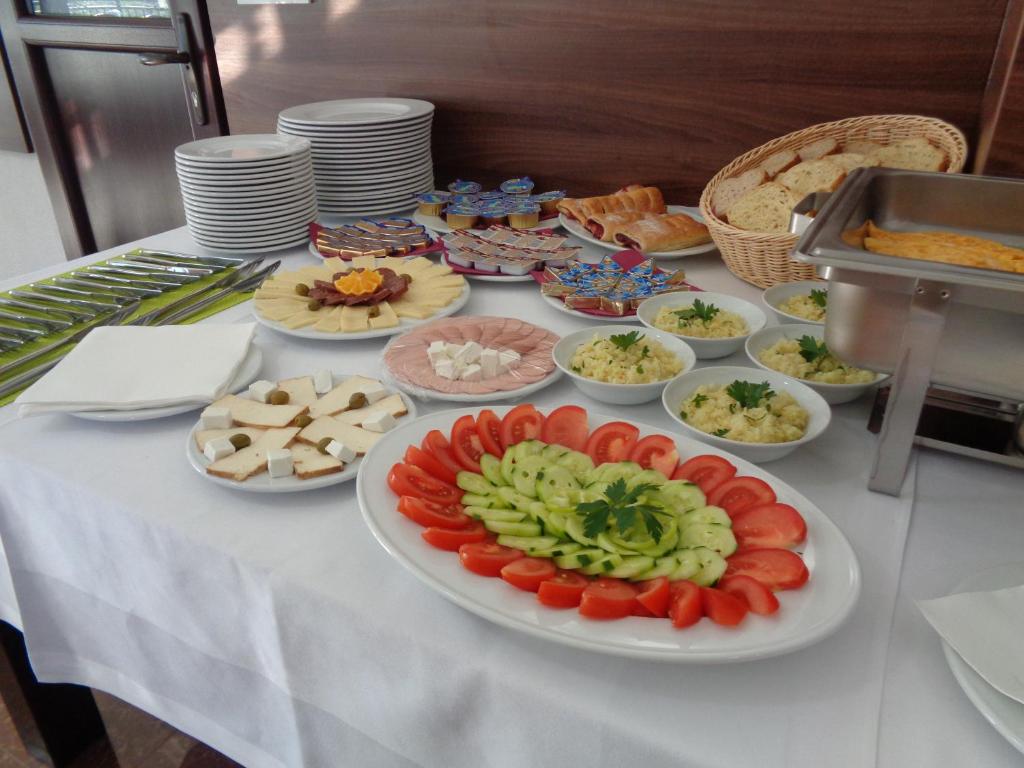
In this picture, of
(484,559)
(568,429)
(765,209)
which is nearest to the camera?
(484,559)

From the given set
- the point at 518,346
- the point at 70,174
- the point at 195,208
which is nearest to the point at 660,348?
the point at 518,346

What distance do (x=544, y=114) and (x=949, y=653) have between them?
1575 mm

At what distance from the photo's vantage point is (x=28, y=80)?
3.04 metres

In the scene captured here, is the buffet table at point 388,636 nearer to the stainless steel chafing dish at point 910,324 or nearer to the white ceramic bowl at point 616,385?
the white ceramic bowl at point 616,385

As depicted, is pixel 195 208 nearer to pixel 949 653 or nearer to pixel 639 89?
pixel 639 89

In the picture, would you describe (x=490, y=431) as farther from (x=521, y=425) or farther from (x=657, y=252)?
(x=657, y=252)

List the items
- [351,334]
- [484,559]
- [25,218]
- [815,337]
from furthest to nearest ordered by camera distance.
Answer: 1. [25,218]
2. [351,334]
3. [815,337]
4. [484,559]

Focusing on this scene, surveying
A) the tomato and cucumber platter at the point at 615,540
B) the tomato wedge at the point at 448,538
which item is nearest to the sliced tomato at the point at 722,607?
the tomato and cucumber platter at the point at 615,540

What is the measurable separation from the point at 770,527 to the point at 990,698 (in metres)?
0.21

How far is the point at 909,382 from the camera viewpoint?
2.73 feet

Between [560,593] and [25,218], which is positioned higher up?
[560,593]

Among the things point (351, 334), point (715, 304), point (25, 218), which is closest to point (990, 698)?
point (715, 304)

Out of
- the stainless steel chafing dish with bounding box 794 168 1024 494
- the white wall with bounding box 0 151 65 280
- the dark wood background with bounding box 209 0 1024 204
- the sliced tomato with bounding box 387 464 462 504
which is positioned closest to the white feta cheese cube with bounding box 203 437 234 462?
the sliced tomato with bounding box 387 464 462 504

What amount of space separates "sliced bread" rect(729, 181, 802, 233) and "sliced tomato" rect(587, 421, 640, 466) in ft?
Result: 2.19
